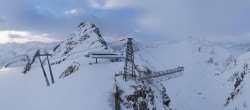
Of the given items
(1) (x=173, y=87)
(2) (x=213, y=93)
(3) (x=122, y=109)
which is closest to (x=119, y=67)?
(3) (x=122, y=109)

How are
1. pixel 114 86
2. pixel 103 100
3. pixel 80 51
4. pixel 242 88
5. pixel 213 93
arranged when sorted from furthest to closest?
pixel 213 93, pixel 80 51, pixel 242 88, pixel 114 86, pixel 103 100

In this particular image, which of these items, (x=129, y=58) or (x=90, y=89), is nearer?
(x=90, y=89)

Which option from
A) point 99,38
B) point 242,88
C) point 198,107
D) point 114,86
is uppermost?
point 99,38

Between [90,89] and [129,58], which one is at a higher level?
[129,58]

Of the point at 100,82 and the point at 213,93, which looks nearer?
the point at 100,82

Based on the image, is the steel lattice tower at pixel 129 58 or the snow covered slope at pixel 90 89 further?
the steel lattice tower at pixel 129 58

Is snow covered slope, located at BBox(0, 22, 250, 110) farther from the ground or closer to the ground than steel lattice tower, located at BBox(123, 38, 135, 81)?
closer to the ground

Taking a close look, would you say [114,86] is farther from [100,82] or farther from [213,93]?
[213,93]

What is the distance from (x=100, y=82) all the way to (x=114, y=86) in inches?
139

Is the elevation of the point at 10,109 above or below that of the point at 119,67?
below

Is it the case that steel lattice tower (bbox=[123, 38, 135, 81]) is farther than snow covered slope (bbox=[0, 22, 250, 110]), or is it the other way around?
steel lattice tower (bbox=[123, 38, 135, 81])

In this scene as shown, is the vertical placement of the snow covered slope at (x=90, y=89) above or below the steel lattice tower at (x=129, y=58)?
below

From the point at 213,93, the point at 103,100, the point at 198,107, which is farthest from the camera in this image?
the point at 213,93

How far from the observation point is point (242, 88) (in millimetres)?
101000
